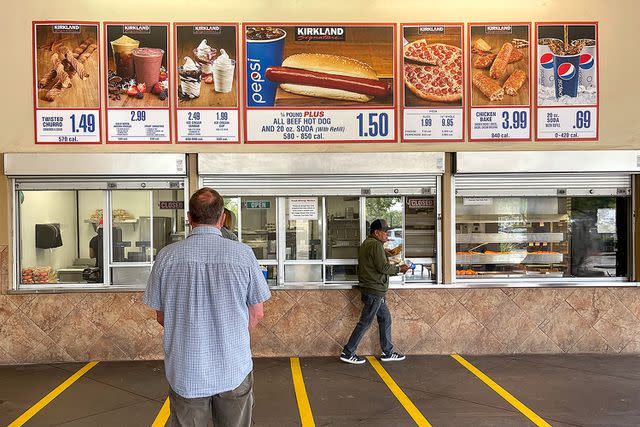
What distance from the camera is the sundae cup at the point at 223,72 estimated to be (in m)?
8.36

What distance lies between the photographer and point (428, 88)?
8.50 meters

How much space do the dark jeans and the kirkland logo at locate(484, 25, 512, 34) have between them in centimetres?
393

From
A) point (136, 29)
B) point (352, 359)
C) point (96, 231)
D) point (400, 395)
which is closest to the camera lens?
point (400, 395)

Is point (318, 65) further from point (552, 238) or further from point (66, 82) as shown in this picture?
point (552, 238)

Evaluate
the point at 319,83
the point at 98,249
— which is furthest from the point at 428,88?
the point at 98,249

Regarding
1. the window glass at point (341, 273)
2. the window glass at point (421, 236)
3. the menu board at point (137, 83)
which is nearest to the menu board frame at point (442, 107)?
the window glass at point (421, 236)

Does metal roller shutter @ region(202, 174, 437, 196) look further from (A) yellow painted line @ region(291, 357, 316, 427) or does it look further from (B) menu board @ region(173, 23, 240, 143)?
(A) yellow painted line @ region(291, 357, 316, 427)

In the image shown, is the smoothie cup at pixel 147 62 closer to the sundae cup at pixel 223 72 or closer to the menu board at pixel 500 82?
the sundae cup at pixel 223 72

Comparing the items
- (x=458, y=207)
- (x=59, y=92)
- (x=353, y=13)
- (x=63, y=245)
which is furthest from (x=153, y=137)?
(x=458, y=207)

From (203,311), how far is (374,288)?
15.7 ft

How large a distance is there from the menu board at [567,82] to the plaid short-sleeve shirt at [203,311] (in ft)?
20.9

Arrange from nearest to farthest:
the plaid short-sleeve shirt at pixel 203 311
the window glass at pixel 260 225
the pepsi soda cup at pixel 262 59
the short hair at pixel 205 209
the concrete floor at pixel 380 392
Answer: the plaid short-sleeve shirt at pixel 203 311 → the short hair at pixel 205 209 → the concrete floor at pixel 380 392 → the pepsi soda cup at pixel 262 59 → the window glass at pixel 260 225

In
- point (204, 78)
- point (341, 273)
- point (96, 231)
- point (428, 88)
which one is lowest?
point (341, 273)

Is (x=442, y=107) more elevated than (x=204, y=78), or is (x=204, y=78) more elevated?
(x=204, y=78)
